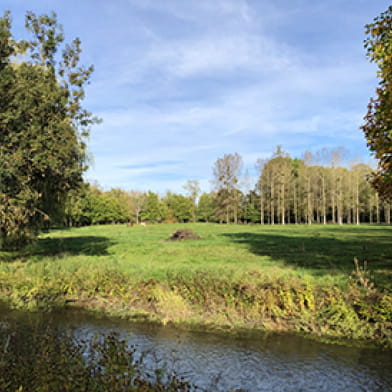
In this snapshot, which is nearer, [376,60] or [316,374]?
[316,374]

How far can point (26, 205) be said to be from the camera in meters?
18.2

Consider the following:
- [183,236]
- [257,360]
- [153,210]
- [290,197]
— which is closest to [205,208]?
[153,210]

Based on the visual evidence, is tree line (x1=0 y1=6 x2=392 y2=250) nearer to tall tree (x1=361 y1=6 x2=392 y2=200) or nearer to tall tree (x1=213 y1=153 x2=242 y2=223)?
tall tree (x1=361 y1=6 x2=392 y2=200)

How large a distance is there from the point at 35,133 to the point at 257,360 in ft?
47.1

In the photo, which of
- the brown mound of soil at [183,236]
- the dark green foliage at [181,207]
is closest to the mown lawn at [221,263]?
the brown mound of soil at [183,236]

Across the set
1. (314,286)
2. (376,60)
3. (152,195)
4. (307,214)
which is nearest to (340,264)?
(314,286)

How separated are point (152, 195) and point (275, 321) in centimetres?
10914

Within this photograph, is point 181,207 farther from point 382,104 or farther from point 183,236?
point 382,104

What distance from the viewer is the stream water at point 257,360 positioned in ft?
27.5

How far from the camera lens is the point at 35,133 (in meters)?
17.9

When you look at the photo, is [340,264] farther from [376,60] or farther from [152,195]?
[152,195]

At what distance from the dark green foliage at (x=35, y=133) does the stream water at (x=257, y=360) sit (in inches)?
277

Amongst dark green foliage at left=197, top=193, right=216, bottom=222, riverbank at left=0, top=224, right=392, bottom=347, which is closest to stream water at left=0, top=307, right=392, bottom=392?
riverbank at left=0, top=224, right=392, bottom=347

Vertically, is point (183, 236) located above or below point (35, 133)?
below
